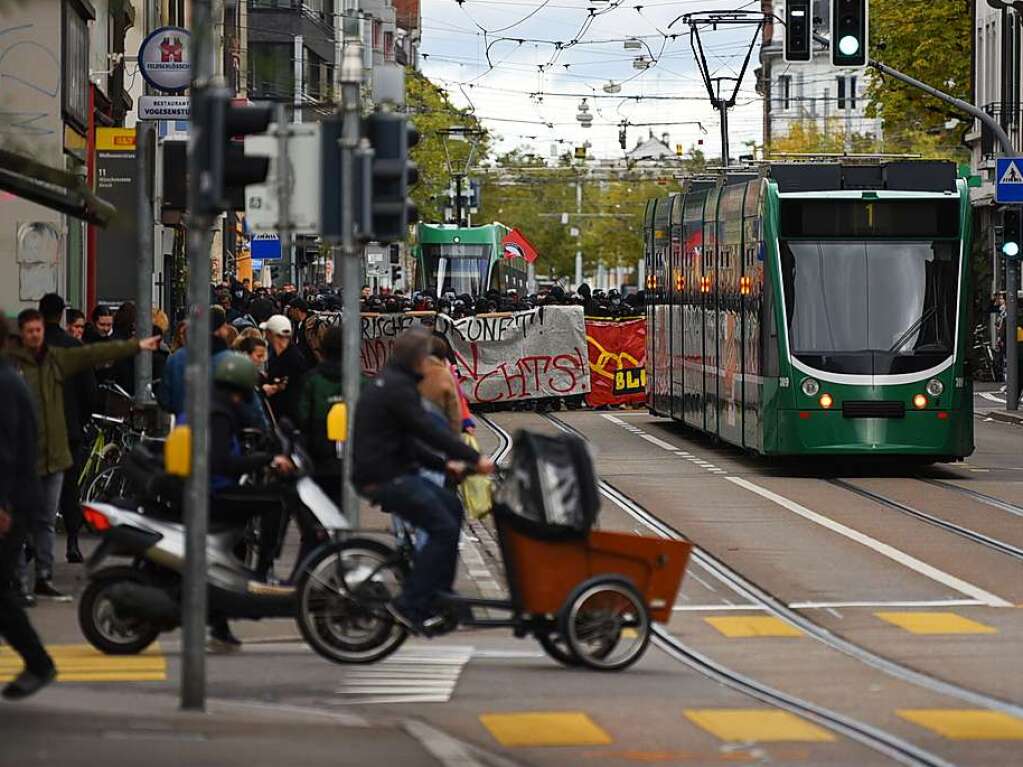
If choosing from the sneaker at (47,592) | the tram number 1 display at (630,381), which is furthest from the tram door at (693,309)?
the sneaker at (47,592)

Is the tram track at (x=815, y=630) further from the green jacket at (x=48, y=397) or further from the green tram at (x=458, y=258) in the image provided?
the green tram at (x=458, y=258)

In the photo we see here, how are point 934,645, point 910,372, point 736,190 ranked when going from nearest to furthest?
point 934,645 < point 910,372 < point 736,190

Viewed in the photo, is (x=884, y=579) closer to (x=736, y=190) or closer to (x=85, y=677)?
(x=85, y=677)

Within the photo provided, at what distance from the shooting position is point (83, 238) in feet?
96.1

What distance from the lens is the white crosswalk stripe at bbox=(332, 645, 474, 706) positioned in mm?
11500

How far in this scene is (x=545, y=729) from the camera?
34.7 ft

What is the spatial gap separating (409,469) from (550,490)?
0.77 m

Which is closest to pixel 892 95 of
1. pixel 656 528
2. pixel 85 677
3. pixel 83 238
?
pixel 83 238

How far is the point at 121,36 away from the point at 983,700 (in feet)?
77.5

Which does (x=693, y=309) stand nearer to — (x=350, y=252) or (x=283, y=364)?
(x=283, y=364)

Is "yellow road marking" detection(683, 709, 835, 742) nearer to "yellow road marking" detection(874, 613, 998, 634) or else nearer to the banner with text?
"yellow road marking" detection(874, 613, 998, 634)

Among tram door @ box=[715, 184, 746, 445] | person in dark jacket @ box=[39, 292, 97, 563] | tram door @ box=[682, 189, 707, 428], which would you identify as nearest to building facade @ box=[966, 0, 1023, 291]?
tram door @ box=[682, 189, 707, 428]

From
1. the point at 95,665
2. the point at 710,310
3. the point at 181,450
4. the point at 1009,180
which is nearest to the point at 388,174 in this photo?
the point at 181,450

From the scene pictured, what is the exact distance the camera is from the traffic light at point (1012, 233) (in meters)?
38.0
